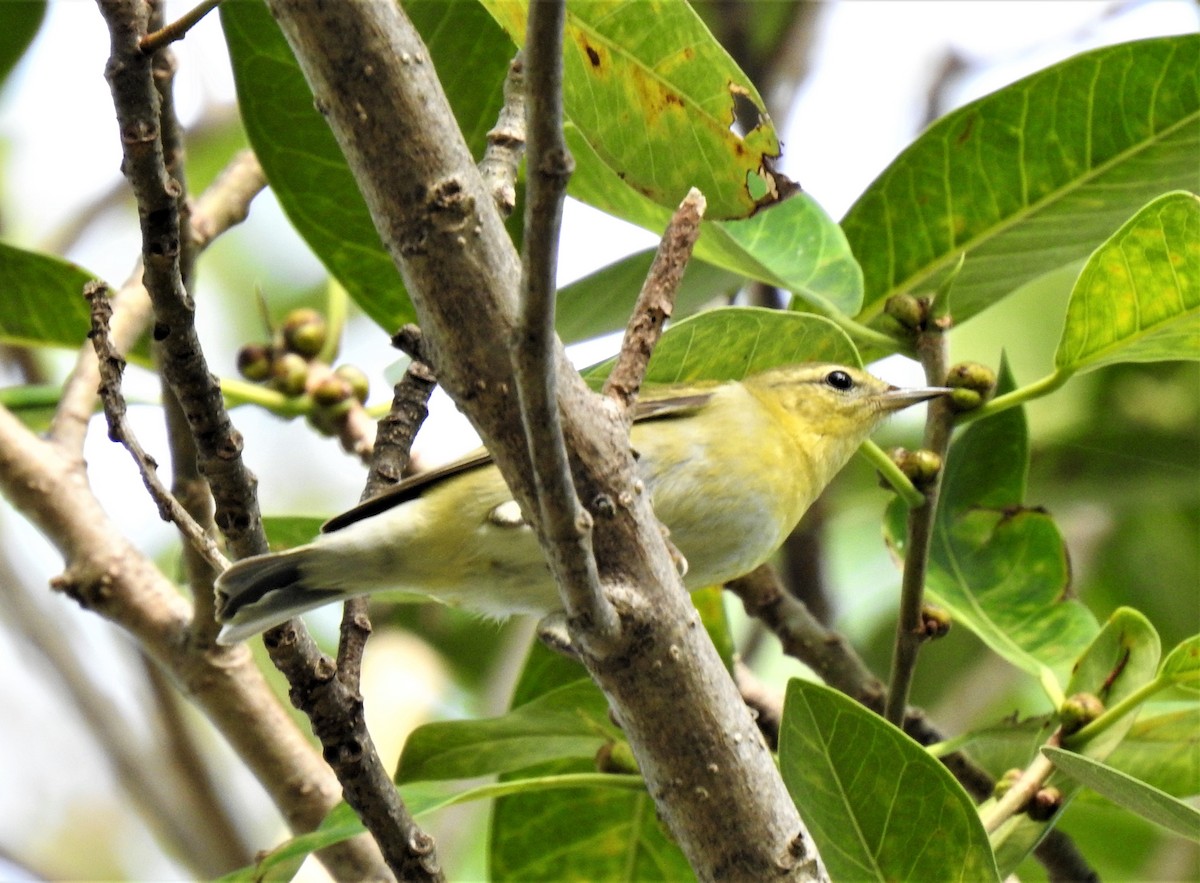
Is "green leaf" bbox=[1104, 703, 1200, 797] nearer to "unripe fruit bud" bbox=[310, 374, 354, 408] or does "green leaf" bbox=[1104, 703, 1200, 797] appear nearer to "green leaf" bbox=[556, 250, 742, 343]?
"green leaf" bbox=[556, 250, 742, 343]

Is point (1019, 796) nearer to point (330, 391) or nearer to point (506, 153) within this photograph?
point (506, 153)

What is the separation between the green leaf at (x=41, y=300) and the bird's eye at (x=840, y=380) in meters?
1.83

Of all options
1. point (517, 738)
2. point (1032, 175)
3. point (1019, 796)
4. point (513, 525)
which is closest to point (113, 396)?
point (513, 525)

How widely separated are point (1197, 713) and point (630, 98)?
59.8 inches

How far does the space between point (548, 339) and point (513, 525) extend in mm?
1328

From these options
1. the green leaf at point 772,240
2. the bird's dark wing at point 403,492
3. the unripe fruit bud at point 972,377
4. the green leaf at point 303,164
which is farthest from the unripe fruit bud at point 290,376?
the unripe fruit bud at point 972,377

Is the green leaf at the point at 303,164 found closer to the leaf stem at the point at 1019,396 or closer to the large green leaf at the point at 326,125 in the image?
the large green leaf at the point at 326,125

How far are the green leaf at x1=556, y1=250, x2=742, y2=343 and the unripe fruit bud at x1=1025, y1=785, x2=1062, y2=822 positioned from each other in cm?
131

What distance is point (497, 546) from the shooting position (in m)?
2.65

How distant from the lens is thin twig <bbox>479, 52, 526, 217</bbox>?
1.92 m

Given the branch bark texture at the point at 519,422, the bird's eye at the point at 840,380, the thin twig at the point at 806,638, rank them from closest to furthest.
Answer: the branch bark texture at the point at 519,422 → the thin twig at the point at 806,638 → the bird's eye at the point at 840,380

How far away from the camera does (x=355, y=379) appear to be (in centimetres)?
315

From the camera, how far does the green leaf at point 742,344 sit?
2277mm

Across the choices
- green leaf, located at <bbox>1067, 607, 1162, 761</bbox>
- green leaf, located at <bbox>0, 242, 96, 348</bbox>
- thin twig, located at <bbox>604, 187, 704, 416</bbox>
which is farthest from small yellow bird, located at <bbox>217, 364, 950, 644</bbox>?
green leaf, located at <bbox>0, 242, 96, 348</bbox>
